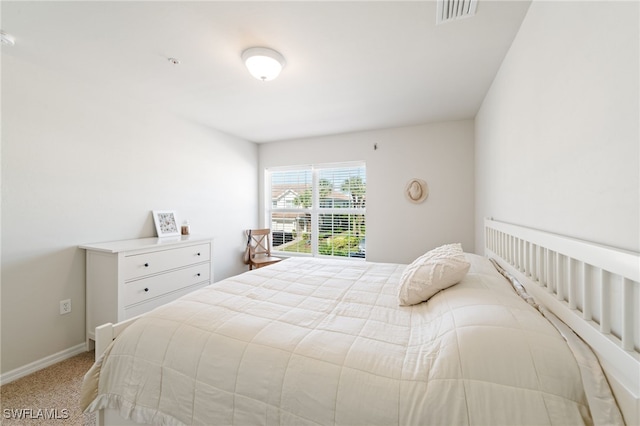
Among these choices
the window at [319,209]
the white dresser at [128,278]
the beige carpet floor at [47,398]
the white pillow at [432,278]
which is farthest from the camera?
the window at [319,209]

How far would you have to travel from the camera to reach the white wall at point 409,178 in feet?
A: 11.1

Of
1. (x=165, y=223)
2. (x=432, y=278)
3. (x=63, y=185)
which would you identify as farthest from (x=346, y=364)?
(x=165, y=223)

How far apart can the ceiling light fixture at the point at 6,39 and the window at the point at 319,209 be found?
3.13 m

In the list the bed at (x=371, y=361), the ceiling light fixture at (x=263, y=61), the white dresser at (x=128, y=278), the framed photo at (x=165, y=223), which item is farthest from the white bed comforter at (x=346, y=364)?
the framed photo at (x=165, y=223)

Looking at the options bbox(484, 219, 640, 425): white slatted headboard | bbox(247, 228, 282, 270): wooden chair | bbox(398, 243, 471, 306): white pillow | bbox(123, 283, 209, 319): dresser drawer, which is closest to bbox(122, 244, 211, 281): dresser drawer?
bbox(123, 283, 209, 319): dresser drawer

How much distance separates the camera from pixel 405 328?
1159 mm

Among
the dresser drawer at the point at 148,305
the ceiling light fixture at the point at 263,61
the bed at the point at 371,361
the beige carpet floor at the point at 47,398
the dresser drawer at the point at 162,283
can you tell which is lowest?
the beige carpet floor at the point at 47,398

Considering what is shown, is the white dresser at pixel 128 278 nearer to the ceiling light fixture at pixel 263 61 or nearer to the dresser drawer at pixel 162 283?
the dresser drawer at pixel 162 283

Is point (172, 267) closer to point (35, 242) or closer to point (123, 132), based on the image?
point (35, 242)

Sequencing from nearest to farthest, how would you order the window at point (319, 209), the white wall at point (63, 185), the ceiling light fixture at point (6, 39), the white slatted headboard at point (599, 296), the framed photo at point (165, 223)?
the white slatted headboard at point (599, 296)
the ceiling light fixture at point (6, 39)
the white wall at point (63, 185)
the framed photo at point (165, 223)
the window at point (319, 209)

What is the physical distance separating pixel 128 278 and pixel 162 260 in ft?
Result: 1.12

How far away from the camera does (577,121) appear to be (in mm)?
1008

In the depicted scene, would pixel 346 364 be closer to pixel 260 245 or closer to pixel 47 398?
pixel 47 398

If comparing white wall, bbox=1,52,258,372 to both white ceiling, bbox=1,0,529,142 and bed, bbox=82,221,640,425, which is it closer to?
white ceiling, bbox=1,0,529,142
